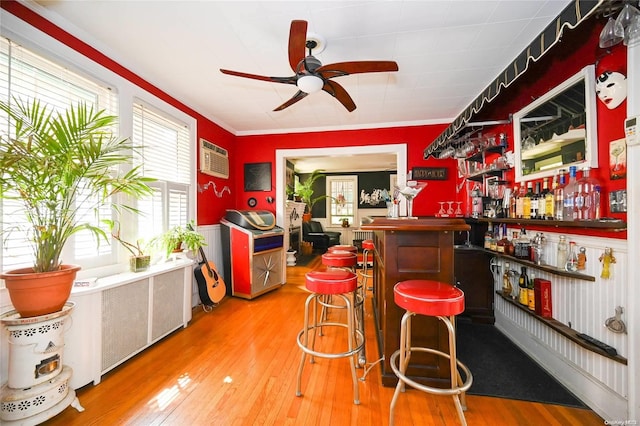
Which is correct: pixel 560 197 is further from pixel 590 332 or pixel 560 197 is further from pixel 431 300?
pixel 431 300

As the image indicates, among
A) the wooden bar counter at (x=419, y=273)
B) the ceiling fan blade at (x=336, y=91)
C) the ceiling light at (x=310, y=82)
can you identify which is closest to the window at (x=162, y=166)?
the ceiling light at (x=310, y=82)

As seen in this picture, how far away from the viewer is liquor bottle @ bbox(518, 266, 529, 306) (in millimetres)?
2135

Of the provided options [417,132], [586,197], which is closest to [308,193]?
[417,132]

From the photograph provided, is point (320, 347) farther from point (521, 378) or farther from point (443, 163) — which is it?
point (443, 163)

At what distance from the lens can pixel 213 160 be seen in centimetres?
371

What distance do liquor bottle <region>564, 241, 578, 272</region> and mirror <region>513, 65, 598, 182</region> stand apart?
56 centimetres

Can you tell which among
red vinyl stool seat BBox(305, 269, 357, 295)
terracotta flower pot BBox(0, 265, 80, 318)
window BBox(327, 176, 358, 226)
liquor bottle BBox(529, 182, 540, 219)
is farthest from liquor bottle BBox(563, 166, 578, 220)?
window BBox(327, 176, 358, 226)

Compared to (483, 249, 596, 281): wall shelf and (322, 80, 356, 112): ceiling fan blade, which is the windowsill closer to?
(322, 80, 356, 112): ceiling fan blade

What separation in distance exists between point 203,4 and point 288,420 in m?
2.72

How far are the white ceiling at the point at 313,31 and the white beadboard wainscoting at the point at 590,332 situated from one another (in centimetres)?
168

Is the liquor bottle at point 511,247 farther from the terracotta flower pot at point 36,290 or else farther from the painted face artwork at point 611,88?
the terracotta flower pot at point 36,290

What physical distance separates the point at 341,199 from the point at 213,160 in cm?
484

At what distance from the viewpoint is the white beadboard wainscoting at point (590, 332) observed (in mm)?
1432

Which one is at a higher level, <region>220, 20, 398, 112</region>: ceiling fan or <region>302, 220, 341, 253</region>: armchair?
<region>220, 20, 398, 112</region>: ceiling fan
